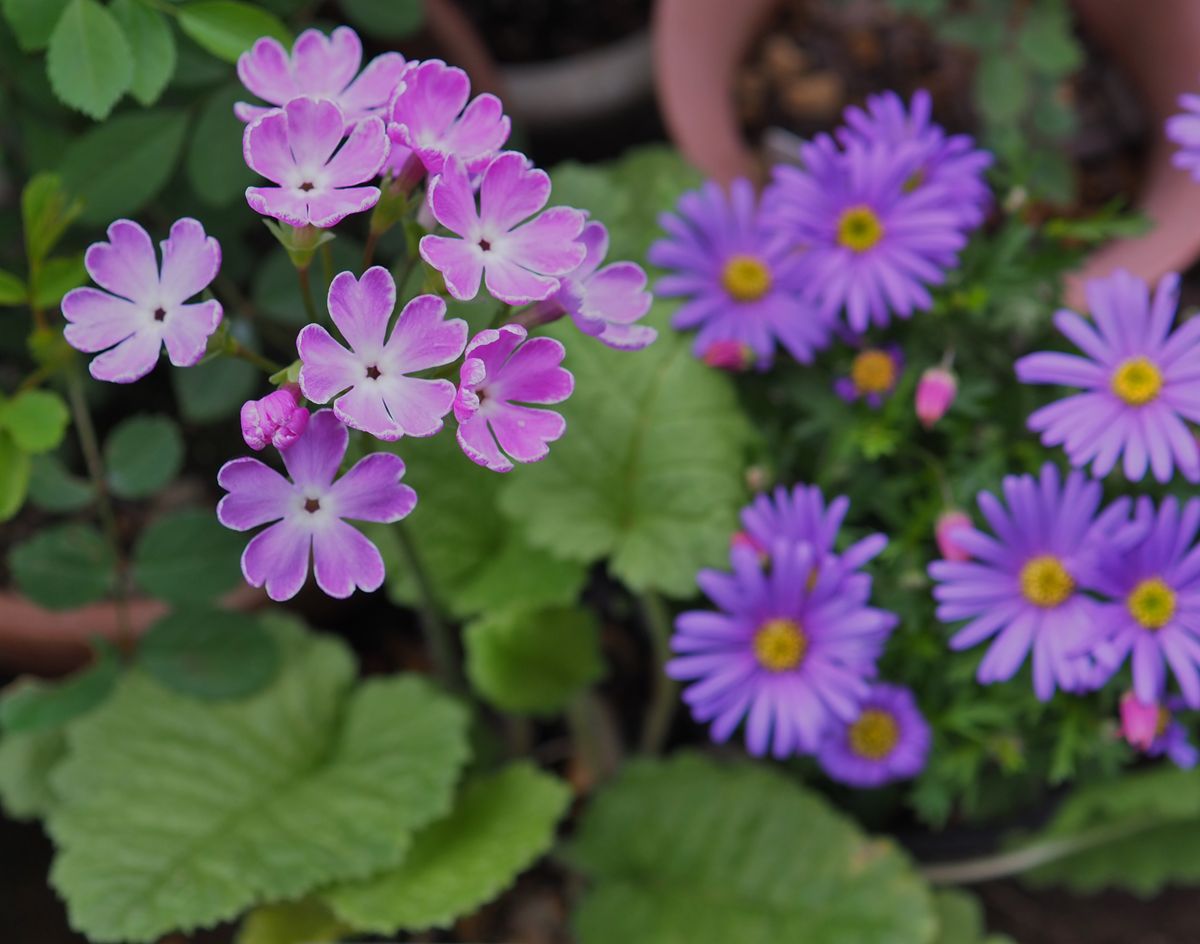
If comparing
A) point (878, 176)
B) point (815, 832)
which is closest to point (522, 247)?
point (878, 176)

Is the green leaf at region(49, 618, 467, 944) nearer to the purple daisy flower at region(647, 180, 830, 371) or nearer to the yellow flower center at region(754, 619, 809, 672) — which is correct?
the yellow flower center at region(754, 619, 809, 672)

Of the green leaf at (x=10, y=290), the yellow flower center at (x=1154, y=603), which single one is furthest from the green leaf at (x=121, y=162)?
the yellow flower center at (x=1154, y=603)

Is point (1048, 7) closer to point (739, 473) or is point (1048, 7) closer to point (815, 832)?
point (739, 473)

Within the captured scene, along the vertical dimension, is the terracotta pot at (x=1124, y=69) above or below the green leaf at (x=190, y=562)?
above

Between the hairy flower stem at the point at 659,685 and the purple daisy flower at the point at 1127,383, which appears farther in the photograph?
the hairy flower stem at the point at 659,685

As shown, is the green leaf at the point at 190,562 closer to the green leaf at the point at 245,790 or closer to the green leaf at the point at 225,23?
the green leaf at the point at 245,790

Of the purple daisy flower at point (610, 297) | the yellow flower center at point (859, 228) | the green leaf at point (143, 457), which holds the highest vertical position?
the yellow flower center at point (859, 228)
